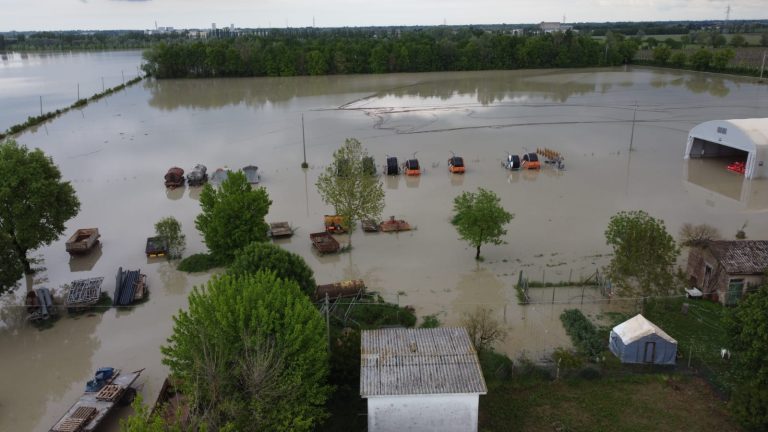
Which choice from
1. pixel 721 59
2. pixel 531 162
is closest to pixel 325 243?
pixel 531 162

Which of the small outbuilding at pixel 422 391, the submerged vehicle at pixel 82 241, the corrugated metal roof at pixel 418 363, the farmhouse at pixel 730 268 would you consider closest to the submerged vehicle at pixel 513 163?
the farmhouse at pixel 730 268

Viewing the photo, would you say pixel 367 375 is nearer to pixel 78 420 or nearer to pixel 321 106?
pixel 78 420

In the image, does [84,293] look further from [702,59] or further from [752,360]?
[702,59]

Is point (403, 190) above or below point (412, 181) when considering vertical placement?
below

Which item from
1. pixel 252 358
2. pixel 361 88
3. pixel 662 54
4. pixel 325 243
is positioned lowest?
pixel 325 243

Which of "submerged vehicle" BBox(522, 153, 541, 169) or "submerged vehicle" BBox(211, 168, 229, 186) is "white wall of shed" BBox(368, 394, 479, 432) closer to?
"submerged vehicle" BBox(211, 168, 229, 186)

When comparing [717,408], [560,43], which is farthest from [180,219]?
→ [560,43]

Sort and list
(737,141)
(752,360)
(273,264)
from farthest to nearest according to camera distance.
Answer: (737,141), (273,264), (752,360)
